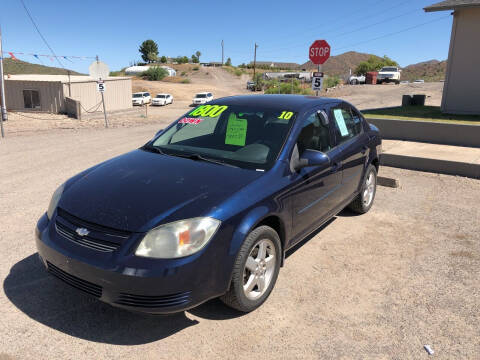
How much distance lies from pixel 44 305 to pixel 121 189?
1186mm

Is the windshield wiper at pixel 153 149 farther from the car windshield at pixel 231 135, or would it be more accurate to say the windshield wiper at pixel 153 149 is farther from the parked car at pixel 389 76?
the parked car at pixel 389 76

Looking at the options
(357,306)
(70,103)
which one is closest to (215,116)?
(357,306)

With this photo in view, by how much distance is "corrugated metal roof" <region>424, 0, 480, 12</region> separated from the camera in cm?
1242

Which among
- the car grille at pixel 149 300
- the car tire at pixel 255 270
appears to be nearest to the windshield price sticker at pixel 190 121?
the car tire at pixel 255 270

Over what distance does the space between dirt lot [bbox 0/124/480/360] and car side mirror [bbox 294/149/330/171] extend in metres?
1.14

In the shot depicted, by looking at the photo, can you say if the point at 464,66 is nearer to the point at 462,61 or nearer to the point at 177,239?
the point at 462,61

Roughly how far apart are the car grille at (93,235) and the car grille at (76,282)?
265 mm

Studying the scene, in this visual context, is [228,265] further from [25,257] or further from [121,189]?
[25,257]

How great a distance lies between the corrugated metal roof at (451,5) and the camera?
1242cm

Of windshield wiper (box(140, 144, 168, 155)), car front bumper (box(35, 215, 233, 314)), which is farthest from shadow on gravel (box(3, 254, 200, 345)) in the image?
windshield wiper (box(140, 144, 168, 155))

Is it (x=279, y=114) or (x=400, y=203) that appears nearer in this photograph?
(x=279, y=114)

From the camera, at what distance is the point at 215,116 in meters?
4.46

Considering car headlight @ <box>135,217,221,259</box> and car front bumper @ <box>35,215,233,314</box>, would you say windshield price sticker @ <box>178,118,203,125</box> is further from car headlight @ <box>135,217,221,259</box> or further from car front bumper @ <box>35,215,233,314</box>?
car front bumper @ <box>35,215,233,314</box>

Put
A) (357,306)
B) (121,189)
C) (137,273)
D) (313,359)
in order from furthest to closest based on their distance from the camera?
(357,306) → (121,189) → (313,359) → (137,273)
